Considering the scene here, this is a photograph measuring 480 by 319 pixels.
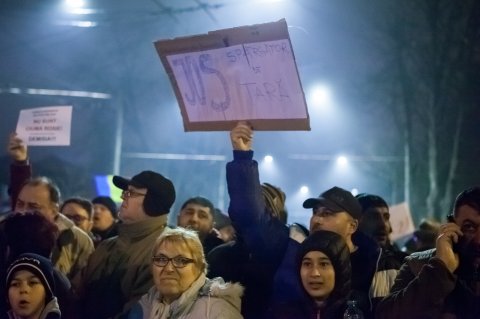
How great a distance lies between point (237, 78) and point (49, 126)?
303 cm

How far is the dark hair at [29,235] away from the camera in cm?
478

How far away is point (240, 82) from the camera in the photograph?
4.25 metres

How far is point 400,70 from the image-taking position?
17.3 meters

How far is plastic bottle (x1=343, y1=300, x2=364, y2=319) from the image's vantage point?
374cm

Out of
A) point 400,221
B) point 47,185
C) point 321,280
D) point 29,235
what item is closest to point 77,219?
point 47,185

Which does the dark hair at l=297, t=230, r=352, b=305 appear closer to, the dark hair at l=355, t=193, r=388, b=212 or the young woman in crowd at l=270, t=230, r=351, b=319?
the young woman in crowd at l=270, t=230, r=351, b=319

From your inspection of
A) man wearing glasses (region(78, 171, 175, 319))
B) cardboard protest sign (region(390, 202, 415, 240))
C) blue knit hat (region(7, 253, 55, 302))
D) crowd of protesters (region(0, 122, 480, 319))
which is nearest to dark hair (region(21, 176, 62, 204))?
crowd of protesters (region(0, 122, 480, 319))

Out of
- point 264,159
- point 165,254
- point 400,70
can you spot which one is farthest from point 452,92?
point 165,254

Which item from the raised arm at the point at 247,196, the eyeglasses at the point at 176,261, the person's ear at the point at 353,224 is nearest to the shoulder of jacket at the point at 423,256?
the person's ear at the point at 353,224

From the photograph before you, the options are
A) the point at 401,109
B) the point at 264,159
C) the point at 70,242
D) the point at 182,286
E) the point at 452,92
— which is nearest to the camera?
the point at 182,286

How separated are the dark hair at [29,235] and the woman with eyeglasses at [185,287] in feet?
3.83

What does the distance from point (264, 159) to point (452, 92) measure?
615 cm

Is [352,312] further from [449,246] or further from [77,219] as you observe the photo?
[77,219]

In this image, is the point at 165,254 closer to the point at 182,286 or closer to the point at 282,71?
the point at 182,286
